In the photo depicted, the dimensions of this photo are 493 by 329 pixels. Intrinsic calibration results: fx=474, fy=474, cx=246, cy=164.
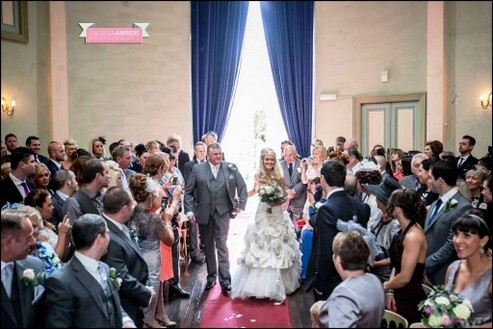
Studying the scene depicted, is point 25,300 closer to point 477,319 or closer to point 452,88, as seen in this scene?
point 477,319

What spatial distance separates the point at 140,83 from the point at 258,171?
5.64ft

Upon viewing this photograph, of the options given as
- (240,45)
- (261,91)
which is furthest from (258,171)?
(261,91)

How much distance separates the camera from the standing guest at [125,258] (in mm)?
3033

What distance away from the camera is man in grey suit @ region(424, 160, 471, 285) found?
343 centimetres

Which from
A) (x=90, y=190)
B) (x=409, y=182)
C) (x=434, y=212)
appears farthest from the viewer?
(x=409, y=182)

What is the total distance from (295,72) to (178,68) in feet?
8.87

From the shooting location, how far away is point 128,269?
124 inches

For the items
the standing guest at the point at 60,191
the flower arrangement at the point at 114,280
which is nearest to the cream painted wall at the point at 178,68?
the standing guest at the point at 60,191

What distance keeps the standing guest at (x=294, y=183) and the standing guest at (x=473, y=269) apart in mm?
4220

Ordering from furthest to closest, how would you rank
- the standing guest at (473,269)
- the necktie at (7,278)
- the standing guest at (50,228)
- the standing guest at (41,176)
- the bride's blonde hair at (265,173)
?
the bride's blonde hair at (265,173) → the standing guest at (41,176) → the standing guest at (50,228) → the standing guest at (473,269) → the necktie at (7,278)

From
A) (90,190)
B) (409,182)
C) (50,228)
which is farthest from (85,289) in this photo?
(409,182)

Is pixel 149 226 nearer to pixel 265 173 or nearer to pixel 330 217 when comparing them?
pixel 330 217

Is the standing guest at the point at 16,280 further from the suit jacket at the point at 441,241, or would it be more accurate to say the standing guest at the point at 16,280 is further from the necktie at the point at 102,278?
the suit jacket at the point at 441,241

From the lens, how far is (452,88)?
6875 millimetres
